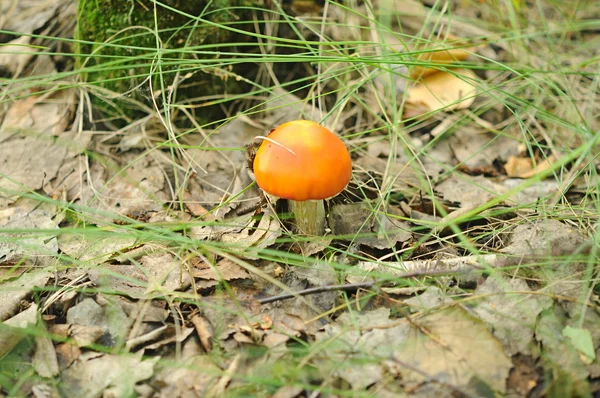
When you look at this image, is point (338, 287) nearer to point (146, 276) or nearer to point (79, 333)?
point (146, 276)

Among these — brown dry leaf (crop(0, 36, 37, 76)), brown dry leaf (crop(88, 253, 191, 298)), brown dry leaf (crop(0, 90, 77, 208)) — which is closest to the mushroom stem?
brown dry leaf (crop(88, 253, 191, 298))

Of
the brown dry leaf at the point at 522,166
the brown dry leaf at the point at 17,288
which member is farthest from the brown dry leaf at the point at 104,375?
the brown dry leaf at the point at 522,166

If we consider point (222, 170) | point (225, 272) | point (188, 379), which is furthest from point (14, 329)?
point (222, 170)

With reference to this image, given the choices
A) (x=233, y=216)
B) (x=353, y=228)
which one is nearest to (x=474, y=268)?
(x=353, y=228)

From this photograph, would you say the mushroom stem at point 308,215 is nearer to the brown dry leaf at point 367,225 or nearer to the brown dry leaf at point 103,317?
the brown dry leaf at point 367,225

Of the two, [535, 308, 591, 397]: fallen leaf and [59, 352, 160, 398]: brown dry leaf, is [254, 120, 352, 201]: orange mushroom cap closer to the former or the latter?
[59, 352, 160, 398]: brown dry leaf
